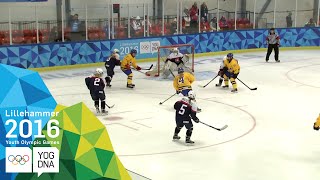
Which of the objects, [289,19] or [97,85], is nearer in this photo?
[97,85]

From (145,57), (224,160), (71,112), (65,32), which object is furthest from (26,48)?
(71,112)

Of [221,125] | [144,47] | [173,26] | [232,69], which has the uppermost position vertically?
[173,26]

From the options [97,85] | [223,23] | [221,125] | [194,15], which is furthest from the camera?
[223,23]

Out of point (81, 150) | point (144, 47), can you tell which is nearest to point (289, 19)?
point (144, 47)

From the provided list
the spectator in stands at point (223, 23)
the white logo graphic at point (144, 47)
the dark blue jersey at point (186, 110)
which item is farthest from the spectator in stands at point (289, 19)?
the dark blue jersey at point (186, 110)

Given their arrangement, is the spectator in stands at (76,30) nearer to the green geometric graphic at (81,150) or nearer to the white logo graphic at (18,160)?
the green geometric graphic at (81,150)

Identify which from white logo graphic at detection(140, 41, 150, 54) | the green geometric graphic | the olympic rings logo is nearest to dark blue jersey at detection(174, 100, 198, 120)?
the green geometric graphic

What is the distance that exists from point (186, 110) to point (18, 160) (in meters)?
4.54

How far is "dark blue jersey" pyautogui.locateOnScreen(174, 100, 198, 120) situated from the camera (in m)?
9.66

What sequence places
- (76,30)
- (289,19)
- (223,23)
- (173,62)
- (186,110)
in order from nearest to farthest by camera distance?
(186,110), (173,62), (76,30), (223,23), (289,19)

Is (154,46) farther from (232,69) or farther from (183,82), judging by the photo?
(183,82)

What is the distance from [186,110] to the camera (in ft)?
31.7

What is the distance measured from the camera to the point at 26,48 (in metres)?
18.6

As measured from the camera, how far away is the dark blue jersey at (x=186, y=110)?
966 cm
